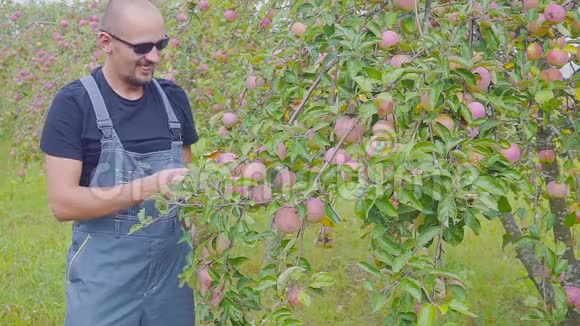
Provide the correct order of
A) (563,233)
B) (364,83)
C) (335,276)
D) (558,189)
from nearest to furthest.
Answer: (364,83) < (558,189) < (563,233) < (335,276)

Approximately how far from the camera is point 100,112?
1531 millimetres

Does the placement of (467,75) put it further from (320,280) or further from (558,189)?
(558,189)

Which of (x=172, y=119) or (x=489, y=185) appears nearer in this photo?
(x=489, y=185)

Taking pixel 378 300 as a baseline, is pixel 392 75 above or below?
above

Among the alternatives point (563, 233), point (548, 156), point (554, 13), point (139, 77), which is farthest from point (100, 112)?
point (563, 233)

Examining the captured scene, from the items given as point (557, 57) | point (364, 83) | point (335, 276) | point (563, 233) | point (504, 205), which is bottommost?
point (335, 276)

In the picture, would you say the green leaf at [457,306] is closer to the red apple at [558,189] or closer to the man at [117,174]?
the man at [117,174]

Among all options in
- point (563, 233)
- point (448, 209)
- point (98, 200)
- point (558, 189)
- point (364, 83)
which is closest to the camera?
point (448, 209)

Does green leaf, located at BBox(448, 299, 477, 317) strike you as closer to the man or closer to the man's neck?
the man

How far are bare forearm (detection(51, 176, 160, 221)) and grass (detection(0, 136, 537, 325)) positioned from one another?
1355 mm

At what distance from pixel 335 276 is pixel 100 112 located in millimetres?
2515

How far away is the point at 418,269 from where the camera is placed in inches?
41.3

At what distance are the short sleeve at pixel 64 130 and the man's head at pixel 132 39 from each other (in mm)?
151

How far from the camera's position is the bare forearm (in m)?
1.47
